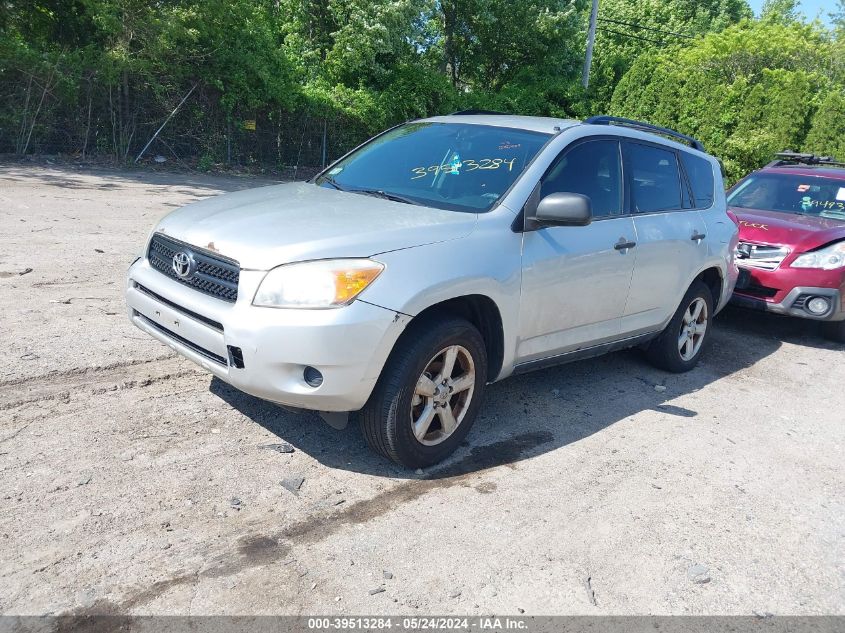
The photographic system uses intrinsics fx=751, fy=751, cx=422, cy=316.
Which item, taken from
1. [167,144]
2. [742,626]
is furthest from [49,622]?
[167,144]

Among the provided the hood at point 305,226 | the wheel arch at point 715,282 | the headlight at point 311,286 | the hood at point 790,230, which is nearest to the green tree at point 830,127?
the hood at point 790,230

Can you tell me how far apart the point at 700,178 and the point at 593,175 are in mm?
1692

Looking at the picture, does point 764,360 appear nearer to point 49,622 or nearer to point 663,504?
point 663,504

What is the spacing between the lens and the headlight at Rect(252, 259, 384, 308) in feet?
11.5

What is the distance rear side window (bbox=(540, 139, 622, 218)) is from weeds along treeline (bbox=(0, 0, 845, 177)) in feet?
41.6

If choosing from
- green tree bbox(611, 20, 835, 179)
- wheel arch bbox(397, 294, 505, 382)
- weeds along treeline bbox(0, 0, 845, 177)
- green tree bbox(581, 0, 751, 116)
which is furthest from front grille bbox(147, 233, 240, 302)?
green tree bbox(581, 0, 751, 116)

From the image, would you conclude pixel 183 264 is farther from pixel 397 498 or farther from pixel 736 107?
pixel 736 107

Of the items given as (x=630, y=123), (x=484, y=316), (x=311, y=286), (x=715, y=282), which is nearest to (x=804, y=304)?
(x=715, y=282)

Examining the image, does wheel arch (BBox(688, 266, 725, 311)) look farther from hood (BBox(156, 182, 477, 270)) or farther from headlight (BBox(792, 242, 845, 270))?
hood (BBox(156, 182, 477, 270))

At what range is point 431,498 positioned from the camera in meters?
3.76

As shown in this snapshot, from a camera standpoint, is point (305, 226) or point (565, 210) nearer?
point (305, 226)

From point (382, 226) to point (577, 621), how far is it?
208 cm

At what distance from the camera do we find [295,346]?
137 inches

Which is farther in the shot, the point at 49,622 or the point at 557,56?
the point at 557,56
